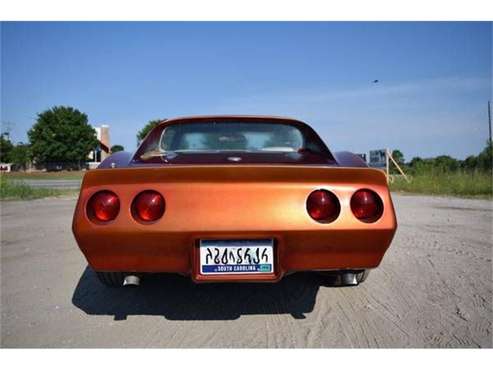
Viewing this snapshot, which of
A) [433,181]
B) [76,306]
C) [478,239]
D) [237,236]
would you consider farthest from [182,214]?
[433,181]

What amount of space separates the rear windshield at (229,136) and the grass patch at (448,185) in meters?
10.8

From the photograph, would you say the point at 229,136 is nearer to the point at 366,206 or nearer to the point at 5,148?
the point at 366,206

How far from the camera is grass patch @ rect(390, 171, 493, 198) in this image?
41.3ft

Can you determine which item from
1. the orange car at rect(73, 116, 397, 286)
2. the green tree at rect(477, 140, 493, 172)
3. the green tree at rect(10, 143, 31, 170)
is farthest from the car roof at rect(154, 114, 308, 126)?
the green tree at rect(10, 143, 31, 170)

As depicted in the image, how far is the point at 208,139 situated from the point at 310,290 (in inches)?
55.6

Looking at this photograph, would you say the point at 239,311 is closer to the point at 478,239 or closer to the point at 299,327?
the point at 299,327

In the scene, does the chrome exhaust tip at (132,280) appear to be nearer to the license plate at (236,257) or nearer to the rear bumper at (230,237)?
the rear bumper at (230,237)

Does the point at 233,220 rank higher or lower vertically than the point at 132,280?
higher

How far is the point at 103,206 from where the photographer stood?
2143 mm

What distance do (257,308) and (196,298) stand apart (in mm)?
480

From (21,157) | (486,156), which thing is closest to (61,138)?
(21,157)

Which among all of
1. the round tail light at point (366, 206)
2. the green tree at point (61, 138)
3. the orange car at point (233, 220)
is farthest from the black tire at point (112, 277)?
the green tree at point (61, 138)

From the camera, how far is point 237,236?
2.06 m

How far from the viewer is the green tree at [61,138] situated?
4797 cm
